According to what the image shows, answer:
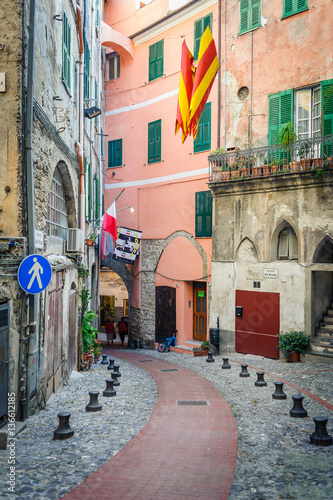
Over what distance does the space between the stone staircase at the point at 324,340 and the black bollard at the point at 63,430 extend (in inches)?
373

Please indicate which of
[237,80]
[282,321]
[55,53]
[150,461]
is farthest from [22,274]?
[237,80]

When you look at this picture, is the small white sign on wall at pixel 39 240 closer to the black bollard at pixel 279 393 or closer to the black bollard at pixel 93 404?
the black bollard at pixel 93 404

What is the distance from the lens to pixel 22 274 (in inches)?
292

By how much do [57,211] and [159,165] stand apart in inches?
408

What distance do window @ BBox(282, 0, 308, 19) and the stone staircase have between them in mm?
9900

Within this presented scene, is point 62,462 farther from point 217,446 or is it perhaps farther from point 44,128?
point 44,128

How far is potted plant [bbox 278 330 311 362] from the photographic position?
49.9 ft

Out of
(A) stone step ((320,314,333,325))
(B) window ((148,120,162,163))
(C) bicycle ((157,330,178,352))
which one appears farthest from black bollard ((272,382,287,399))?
(B) window ((148,120,162,163))

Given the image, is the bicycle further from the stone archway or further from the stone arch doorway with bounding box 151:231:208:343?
the stone archway

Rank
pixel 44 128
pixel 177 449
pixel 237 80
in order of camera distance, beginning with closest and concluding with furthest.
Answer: pixel 177 449 → pixel 44 128 → pixel 237 80

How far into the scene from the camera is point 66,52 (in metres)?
11.6

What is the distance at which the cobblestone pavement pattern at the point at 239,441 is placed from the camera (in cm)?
579

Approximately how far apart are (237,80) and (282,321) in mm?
8670

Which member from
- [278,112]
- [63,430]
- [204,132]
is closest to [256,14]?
[278,112]
